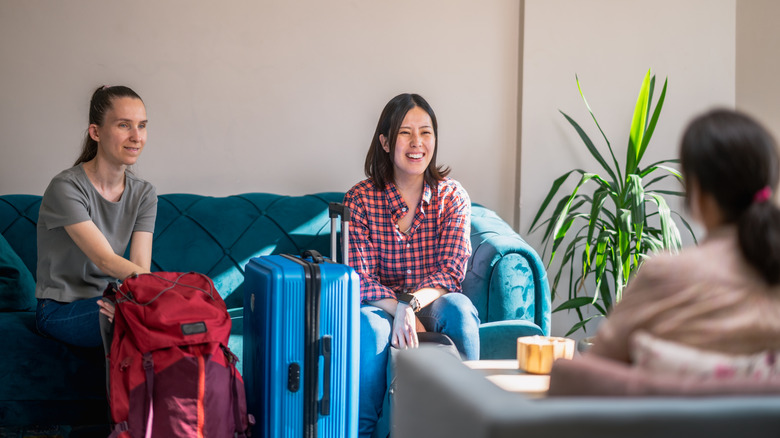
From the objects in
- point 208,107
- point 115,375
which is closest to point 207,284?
point 115,375

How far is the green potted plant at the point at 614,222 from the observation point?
2.92 metres

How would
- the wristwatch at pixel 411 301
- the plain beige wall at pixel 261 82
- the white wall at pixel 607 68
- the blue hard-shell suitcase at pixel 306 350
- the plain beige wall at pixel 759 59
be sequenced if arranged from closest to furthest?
the blue hard-shell suitcase at pixel 306 350 → the wristwatch at pixel 411 301 → the plain beige wall at pixel 261 82 → the white wall at pixel 607 68 → the plain beige wall at pixel 759 59

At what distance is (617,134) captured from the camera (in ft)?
11.8

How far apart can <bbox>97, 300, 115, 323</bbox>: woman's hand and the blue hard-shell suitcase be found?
1.41ft

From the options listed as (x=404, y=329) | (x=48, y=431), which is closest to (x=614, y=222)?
(x=404, y=329)

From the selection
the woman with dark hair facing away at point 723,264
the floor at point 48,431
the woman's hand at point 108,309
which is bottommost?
the floor at point 48,431

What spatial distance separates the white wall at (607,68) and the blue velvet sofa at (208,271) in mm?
602

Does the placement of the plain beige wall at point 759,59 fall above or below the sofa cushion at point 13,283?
above

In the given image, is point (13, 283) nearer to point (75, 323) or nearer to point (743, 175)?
point (75, 323)

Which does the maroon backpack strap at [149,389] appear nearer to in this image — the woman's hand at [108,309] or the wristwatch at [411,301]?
the woman's hand at [108,309]

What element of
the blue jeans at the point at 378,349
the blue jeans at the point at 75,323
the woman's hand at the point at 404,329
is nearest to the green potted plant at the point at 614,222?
the blue jeans at the point at 378,349

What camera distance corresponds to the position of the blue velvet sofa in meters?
2.34

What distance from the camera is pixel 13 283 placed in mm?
2668

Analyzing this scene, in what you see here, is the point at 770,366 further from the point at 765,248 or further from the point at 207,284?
the point at 207,284
